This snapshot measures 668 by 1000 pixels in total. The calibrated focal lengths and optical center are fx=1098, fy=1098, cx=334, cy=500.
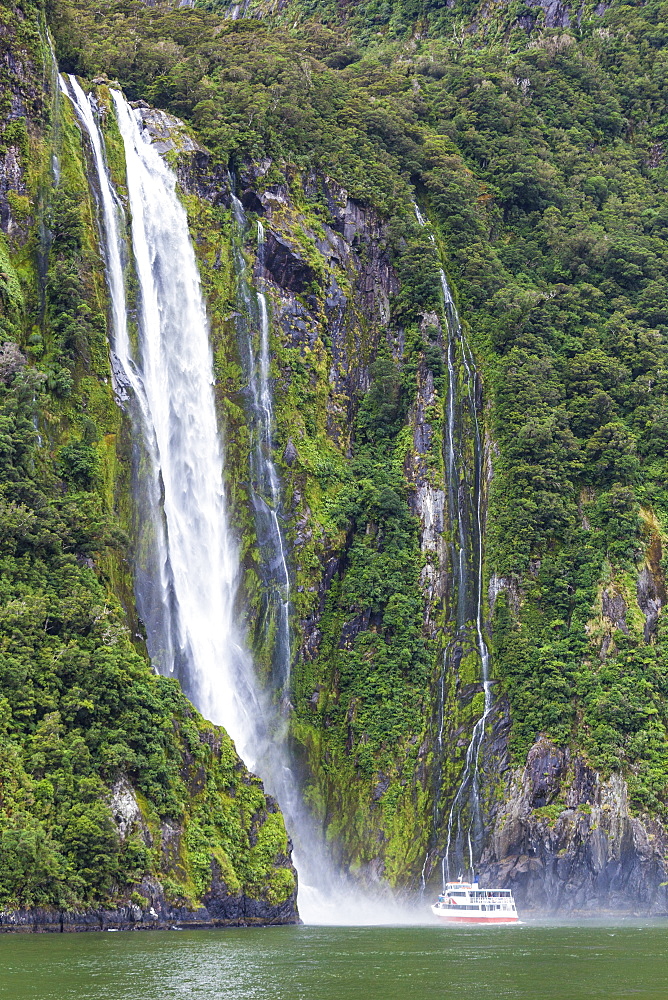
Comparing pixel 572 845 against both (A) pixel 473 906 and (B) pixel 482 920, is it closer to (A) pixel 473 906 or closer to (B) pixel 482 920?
(A) pixel 473 906

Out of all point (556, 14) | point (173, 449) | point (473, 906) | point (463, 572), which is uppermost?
point (556, 14)

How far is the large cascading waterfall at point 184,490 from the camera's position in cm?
4028

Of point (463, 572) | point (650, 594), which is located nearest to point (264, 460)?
point (463, 572)

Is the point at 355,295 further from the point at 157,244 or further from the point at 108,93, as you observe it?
the point at 108,93

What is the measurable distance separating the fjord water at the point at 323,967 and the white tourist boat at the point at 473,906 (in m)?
6.67

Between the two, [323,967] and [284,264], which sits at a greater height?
[284,264]

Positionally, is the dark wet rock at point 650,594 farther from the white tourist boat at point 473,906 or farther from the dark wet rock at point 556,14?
the dark wet rock at point 556,14

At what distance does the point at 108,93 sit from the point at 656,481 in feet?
101

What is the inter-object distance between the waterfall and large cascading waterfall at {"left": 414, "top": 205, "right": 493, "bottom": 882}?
719cm

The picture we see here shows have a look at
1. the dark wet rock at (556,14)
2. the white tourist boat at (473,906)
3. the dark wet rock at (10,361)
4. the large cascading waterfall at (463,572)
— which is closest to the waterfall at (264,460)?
the large cascading waterfall at (463,572)

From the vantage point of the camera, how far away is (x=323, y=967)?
24.5 meters

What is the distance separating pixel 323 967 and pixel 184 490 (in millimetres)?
22524

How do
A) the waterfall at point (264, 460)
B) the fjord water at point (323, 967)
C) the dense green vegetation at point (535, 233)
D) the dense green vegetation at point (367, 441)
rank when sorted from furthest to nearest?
the dense green vegetation at point (535, 233) < the waterfall at point (264, 460) < the dense green vegetation at point (367, 441) < the fjord water at point (323, 967)

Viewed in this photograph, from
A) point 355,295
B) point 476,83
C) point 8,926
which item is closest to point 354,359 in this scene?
point 355,295
